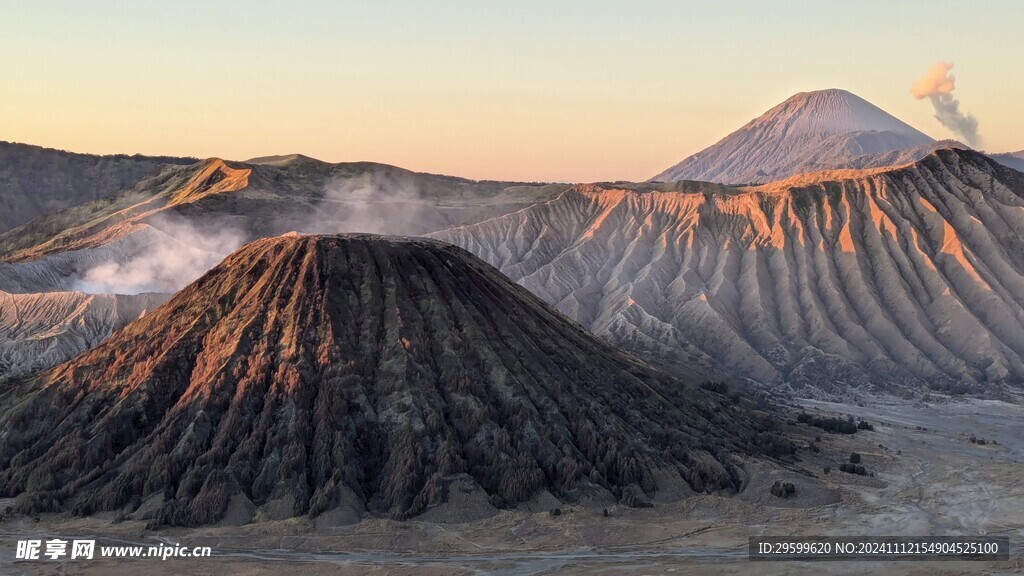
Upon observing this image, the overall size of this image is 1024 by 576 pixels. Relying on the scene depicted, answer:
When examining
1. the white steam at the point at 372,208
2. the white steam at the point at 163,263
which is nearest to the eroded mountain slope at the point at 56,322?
the white steam at the point at 163,263

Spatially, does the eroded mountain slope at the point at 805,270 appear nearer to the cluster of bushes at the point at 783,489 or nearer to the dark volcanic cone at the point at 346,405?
the dark volcanic cone at the point at 346,405

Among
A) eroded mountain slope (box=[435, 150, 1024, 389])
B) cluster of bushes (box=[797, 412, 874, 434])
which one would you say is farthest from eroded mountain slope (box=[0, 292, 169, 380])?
cluster of bushes (box=[797, 412, 874, 434])

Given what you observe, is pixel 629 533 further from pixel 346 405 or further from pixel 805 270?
pixel 805 270

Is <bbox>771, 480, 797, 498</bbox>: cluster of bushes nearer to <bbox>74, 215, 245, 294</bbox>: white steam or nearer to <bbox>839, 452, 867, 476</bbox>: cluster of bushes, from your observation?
<bbox>839, 452, 867, 476</bbox>: cluster of bushes

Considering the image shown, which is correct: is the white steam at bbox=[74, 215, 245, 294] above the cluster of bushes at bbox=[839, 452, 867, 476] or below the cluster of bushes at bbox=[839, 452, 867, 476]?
above

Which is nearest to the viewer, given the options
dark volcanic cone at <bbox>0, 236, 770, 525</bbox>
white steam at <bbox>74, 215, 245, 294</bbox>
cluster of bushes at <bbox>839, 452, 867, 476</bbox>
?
dark volcanic cone at <bbox>0, 236, 770, 525</bbox>

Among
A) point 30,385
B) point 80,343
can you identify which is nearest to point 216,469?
point 30,385

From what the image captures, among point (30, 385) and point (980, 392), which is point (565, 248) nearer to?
point (980, 392)

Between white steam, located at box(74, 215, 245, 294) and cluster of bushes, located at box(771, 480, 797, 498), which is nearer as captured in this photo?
cluster of bushes, located at box(771, 480, 797, 498)
